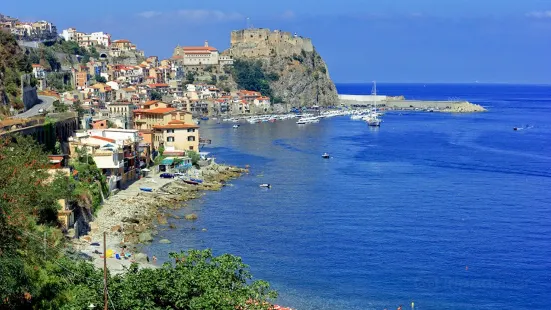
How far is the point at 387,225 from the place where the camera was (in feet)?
81.6

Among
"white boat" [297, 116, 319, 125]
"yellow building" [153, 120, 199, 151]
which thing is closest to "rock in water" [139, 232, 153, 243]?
"yellow building" [153, 120, 199, 151]

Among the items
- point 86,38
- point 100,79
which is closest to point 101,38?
point 86,38

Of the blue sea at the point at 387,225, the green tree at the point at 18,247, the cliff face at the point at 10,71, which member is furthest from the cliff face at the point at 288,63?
the green tree at the point at 18,247

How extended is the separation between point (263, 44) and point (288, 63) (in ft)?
14.0

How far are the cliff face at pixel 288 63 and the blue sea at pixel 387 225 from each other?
45.5 metres

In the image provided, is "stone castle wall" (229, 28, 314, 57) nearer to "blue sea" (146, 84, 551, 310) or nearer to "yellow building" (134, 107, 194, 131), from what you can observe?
"blue sea" (146, 84, 551, 310)

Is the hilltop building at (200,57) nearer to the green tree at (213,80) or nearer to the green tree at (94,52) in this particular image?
the green tree at (213,80)

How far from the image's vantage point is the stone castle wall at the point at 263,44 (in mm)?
97312

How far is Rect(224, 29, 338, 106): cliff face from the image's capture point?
93.9 meters

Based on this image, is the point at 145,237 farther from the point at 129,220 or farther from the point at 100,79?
the point at 100,79

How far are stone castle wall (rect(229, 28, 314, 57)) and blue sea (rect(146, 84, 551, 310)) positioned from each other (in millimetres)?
49919

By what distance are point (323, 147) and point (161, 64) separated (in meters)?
40.6

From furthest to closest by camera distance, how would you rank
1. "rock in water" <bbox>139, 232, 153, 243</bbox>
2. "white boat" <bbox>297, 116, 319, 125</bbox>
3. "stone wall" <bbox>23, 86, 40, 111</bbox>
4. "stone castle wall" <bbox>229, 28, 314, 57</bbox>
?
"stone castle wall" <bbox>229, 28, 314, 57</bbox>
"white boat" <bbox>297, 116, 319, 125</bbox>
"stone wall" <bbox>23, 86, 40, 111</bbox>
"rock in water" <bbox>139, 232, 153, 243</bbox>

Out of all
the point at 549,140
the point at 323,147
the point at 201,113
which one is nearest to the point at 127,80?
the point at 201,113
